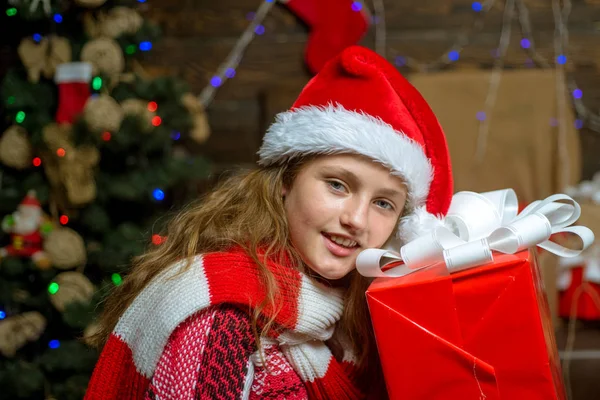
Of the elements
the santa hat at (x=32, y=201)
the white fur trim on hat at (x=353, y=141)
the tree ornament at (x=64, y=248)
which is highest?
the white fur trim on hat at (x=353, y=141)

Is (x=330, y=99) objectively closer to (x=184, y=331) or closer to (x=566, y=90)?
(x=184, y=331)

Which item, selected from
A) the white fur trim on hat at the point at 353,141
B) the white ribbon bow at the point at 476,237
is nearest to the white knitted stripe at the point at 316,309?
the white ribbon bow at the point at 476,237

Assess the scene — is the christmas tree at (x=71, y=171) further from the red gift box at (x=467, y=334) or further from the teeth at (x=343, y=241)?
the red gift box at (x=467, y=334)

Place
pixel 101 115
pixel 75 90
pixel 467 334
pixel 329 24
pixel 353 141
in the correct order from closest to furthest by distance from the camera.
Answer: pixel 467 334, pixel 353 141, pixel 101 115, pixel 75 90, pixel 329 24

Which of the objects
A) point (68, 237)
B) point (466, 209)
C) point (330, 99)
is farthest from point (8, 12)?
point (466, 209)

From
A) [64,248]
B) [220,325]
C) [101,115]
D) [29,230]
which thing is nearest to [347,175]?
[220,325]

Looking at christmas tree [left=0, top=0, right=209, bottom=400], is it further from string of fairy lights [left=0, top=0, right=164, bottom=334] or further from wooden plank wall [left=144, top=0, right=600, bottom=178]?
wooden plank wall [left=144, top=0, right=600, bottom=178]

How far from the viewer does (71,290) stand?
2.03 m

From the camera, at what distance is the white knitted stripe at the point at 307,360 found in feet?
3.59

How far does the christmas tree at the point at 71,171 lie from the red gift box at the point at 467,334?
4.15 feet

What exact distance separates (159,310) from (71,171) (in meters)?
1.14

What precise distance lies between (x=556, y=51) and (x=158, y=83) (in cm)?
161

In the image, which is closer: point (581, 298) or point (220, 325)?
point (220, 325)

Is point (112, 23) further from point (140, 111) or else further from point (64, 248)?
point (64, 248)
